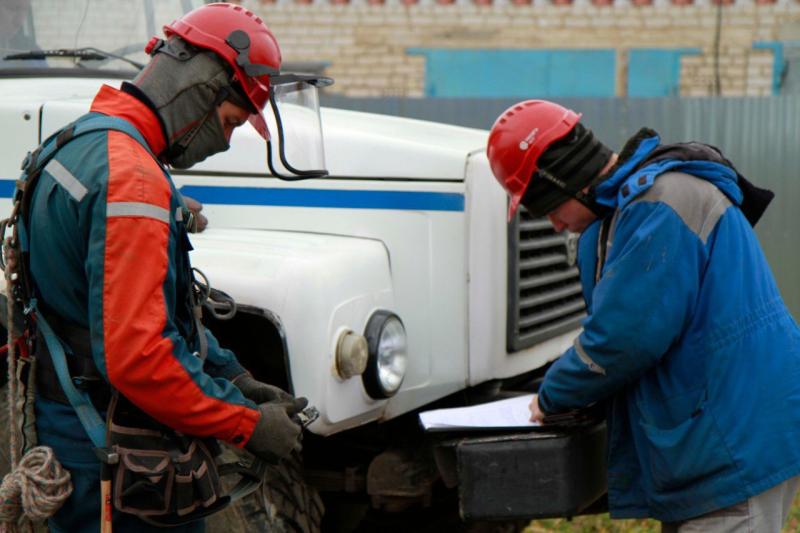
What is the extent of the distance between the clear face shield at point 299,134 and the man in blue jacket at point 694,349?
3.18 feet

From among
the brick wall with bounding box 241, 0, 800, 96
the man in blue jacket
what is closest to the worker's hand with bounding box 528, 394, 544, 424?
the man in blue jacket

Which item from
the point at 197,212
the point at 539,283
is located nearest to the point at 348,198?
the point at 197,212

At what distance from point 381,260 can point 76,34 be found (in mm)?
1606

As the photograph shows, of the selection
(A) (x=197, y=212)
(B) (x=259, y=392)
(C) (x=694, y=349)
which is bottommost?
(B) (x=259, y=392)

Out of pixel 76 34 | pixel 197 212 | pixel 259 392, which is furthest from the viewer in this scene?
pixel 76 34

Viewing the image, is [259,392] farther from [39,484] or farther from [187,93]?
[187,93]

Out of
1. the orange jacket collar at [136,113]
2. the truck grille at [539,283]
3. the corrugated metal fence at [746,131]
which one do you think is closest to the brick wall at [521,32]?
the corrugated metal fence at [746,131]

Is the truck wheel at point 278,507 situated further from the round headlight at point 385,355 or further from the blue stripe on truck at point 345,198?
the blue stripe on truck at point 345,198

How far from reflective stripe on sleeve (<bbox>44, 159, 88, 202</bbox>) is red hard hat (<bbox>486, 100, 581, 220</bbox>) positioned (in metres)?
1.25

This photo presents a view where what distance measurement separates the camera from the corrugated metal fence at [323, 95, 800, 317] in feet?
30.5

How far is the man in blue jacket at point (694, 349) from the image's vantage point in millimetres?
2996

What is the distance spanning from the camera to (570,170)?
3305 mm

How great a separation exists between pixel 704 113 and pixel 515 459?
6.78 meters

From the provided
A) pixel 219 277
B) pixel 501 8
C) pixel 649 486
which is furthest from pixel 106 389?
pixel 501 8
